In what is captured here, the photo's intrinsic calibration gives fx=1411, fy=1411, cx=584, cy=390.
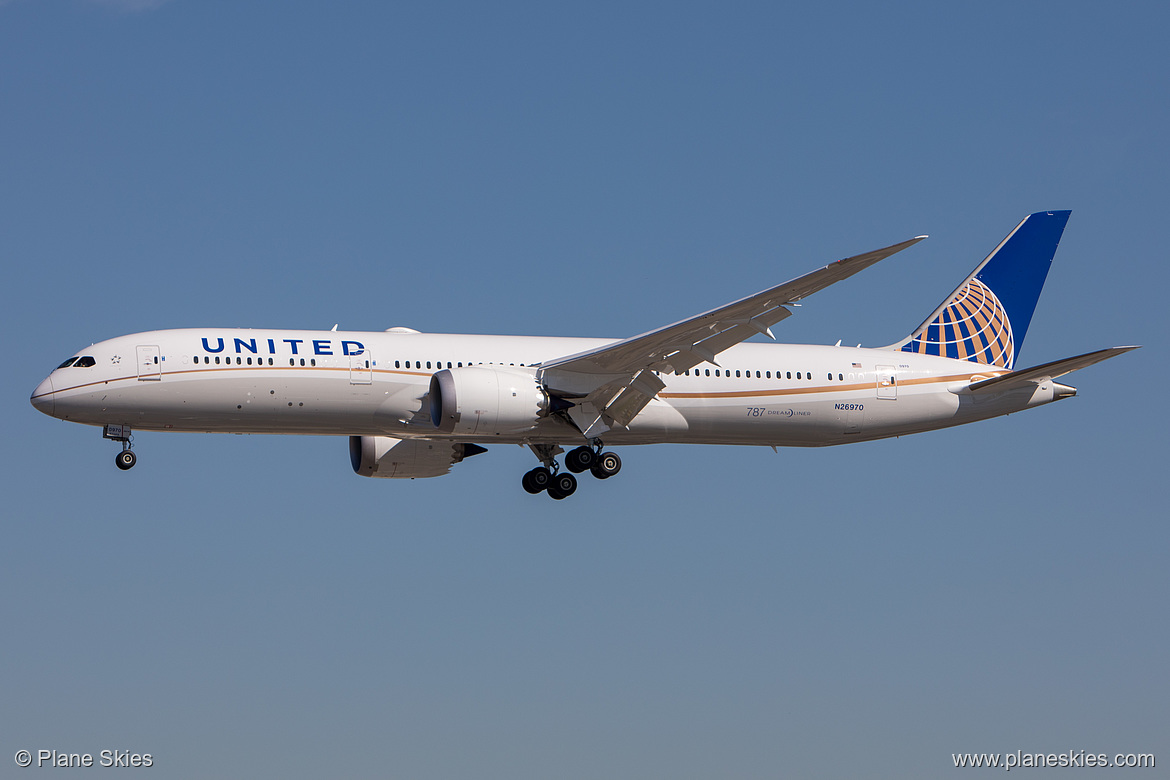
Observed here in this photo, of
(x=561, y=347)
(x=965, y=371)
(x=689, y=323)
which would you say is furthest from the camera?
(x=965, y=371)

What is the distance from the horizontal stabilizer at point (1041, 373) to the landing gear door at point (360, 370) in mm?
17245

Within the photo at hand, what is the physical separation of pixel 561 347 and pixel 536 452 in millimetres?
3606

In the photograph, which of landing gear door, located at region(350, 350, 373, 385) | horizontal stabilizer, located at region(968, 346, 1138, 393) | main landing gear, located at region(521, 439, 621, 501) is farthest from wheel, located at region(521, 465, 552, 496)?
horizontal stabilizer, located at region(968, 346, 1138, 393)

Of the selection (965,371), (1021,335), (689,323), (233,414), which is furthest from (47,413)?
(1021,335)

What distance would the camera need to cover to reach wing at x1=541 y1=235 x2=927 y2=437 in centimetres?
3256

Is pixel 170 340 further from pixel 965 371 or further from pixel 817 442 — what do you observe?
pixel 965 371

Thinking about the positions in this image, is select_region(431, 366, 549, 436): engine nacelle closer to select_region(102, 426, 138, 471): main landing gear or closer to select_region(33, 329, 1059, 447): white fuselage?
select_region(33, 329, 1059, 447): white fuselage

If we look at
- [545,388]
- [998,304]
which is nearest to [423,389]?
[545,388]

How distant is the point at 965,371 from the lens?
135 ft

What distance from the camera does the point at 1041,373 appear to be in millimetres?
38750

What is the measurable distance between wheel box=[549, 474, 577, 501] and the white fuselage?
2.03 meters

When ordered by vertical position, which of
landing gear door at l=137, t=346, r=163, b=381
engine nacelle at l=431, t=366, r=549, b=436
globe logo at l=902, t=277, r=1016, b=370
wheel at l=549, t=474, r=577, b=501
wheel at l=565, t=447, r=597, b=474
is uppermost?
globe logo at l=902, t=277, r=1016, b=370

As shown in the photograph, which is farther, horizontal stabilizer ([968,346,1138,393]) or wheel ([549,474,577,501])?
wheel ([549,474,577,501])

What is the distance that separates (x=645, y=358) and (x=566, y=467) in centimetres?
484
